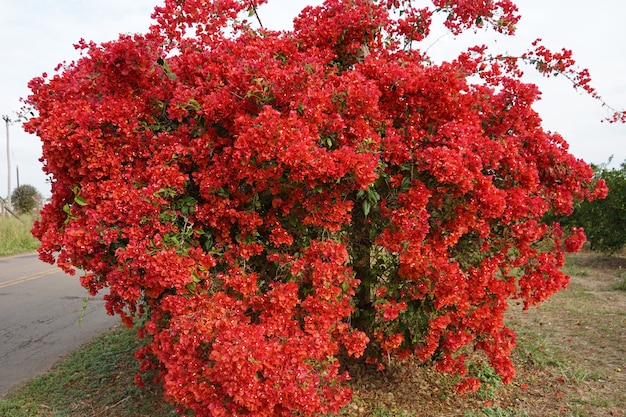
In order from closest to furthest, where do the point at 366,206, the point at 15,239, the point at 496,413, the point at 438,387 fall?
the point at 366,206 < the point at 496,413 < the point at 438,387 < the point at 15,239

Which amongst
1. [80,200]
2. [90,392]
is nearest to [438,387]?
[90,392]

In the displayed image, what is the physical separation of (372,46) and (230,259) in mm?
2663

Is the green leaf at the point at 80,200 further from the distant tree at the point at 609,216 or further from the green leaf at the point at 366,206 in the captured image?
the distant tree at the point at 609,216

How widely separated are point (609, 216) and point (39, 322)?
1252 cm

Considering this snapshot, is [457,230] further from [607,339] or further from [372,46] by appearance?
[607,339]

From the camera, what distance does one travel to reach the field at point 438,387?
14.3 feet

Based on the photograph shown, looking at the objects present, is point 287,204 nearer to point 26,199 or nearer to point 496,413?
point 496,413

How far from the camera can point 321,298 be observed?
3.26 m

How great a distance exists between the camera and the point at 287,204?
3.44 metres

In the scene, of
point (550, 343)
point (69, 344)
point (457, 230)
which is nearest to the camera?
point (457, 230)

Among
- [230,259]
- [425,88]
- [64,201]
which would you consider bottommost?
[230,259]

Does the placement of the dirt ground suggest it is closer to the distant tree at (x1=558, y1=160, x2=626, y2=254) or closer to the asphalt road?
the asphalt road

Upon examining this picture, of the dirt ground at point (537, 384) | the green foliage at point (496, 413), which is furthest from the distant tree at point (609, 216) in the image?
the green foliage at point (496, 413)

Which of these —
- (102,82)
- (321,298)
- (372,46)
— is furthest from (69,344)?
(372,46)
